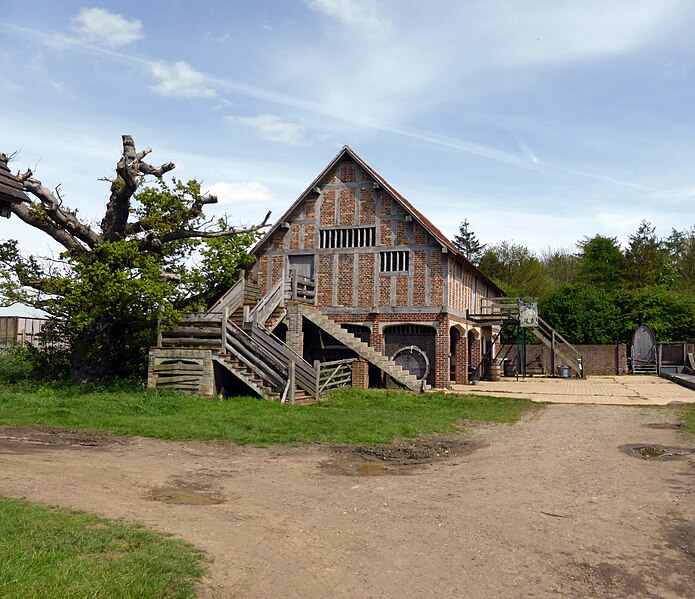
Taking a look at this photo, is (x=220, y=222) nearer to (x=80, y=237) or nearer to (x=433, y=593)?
(x=80, y=237)

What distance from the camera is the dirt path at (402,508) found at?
5664 millimetres

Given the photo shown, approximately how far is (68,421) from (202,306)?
8.92 meters

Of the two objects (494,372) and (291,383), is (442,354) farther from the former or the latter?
(494,372)

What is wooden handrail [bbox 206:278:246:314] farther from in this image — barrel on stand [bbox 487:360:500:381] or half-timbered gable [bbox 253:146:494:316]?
barrel on stand [bbox 487:360:500:381]

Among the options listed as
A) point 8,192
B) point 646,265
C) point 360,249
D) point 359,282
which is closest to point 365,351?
point 359,282

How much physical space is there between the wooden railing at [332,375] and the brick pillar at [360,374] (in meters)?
0.17

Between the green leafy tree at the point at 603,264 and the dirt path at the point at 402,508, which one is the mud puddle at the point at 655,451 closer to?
the dirt path at the point at 402,508

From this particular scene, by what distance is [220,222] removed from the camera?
934 inches

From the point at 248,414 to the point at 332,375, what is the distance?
6.03 meters

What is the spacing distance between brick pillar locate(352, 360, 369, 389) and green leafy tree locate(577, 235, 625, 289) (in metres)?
40.9

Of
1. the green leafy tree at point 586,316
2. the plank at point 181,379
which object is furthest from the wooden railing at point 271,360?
the green leafy tree at point 586,316

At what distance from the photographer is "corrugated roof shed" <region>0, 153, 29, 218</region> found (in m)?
7.62

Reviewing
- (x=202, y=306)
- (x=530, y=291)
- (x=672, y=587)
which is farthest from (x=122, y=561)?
(x=530, y=291)

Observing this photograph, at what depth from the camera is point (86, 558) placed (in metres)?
5.41
